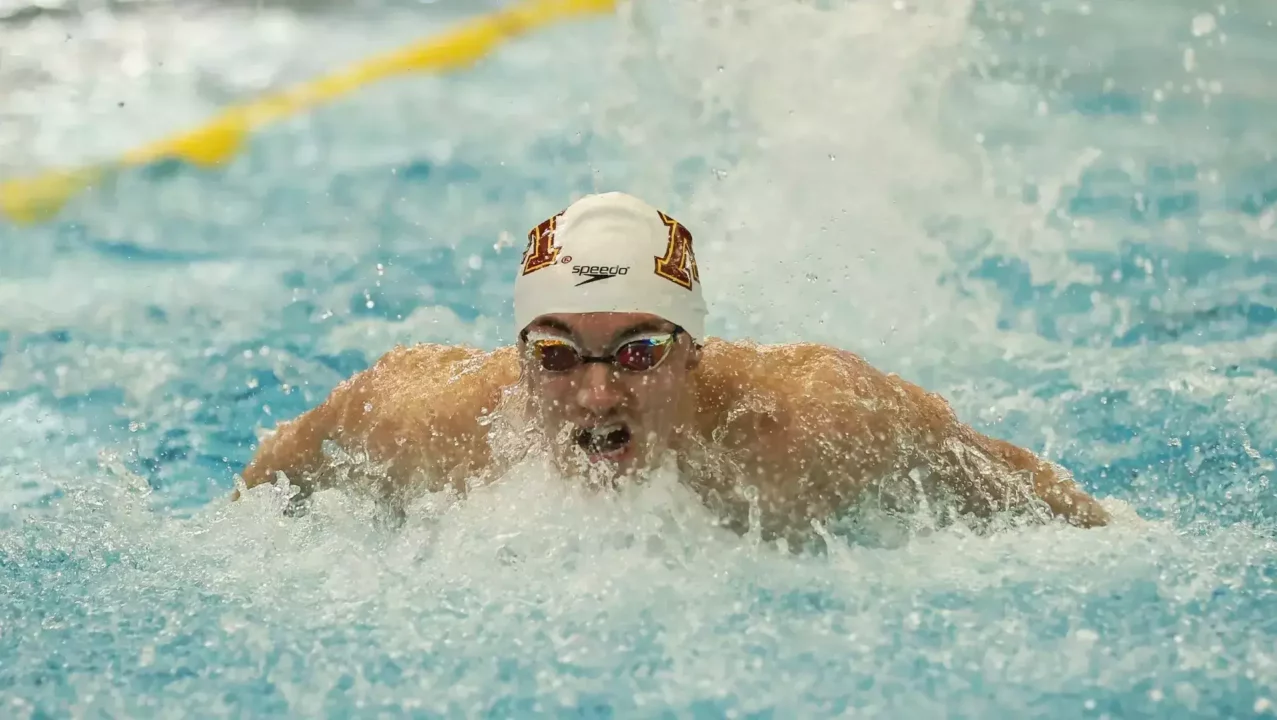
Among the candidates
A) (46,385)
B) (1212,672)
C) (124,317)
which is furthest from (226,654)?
(124,317)

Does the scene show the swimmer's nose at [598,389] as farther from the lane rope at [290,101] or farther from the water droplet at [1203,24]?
the water droplet at [1203,24]

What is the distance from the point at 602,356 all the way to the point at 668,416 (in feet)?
0.69

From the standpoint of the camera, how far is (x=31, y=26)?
7.48 metres

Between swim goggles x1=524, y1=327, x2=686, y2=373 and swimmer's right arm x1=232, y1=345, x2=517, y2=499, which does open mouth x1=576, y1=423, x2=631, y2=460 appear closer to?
swim goggles x1=524, y1=327, x2=686, y2=373

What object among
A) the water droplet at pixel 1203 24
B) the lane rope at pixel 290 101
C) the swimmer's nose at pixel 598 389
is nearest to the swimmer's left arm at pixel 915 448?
the swimmer's nose at pixel 598 389

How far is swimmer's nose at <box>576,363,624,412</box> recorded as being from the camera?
2.94 metres

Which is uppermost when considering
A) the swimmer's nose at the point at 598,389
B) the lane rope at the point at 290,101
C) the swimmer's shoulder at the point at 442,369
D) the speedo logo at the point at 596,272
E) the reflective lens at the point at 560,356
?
the lane rope at the point at 290,101

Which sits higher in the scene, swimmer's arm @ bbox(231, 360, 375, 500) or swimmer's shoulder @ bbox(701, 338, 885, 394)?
swimmer's shoulder @ bbox(701, 338, 885, 394)

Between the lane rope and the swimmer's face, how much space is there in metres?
3.70

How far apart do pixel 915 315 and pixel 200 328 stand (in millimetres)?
2534

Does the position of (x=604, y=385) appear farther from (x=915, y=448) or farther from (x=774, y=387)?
(x=915, y=448)

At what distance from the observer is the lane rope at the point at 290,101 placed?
20.0ft

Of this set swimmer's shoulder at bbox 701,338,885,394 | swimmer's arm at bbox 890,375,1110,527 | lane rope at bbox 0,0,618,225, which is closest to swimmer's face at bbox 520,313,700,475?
swimmer's shoulder at bbox 701,338,885,394

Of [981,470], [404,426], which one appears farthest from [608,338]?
[981,470]
